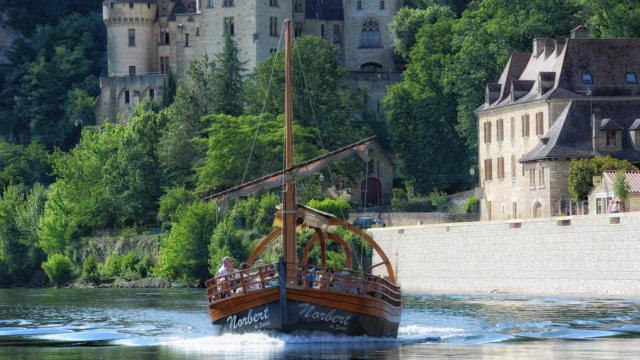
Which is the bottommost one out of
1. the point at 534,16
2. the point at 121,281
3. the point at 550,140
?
the point at 121,281

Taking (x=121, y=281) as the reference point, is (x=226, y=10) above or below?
above

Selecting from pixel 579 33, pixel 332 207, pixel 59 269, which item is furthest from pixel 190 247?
pixel 579 33

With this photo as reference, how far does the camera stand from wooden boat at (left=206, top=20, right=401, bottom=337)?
168 ft

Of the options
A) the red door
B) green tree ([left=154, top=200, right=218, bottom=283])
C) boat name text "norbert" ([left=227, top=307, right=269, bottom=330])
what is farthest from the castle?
boat name text "norbert" ([left=227, top=307, right=269, bottom=330])

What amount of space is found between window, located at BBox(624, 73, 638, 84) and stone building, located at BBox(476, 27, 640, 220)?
5cm

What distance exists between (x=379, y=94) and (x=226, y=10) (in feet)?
43.4

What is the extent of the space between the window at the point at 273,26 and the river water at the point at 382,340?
71.3 m

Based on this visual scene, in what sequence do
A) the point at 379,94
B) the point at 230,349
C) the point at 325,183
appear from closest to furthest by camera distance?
the point at 230,349
the point at 325,183
the point at 379,94

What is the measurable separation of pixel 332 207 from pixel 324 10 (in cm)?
5044

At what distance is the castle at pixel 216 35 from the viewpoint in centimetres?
14775

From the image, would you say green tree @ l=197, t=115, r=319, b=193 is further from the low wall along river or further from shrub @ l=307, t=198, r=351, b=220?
the low wall along river

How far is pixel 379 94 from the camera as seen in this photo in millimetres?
145250

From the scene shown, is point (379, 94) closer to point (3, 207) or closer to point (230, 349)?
point (3, 207)

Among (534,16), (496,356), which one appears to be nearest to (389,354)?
(496,356)
